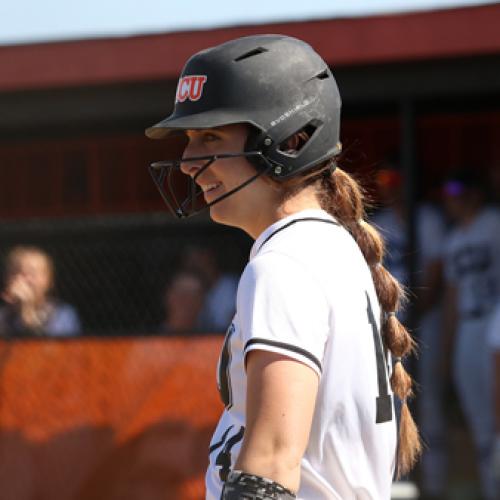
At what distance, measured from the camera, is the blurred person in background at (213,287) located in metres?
6.55

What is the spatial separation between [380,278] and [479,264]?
177 inches

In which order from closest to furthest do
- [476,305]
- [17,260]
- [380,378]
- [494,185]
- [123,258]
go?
[380,378] → [17,260] → [476,305] → [494,185] → [123,258]

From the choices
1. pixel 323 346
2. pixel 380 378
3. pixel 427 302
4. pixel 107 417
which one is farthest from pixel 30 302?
pixel 323 346

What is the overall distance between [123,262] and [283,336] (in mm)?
5936

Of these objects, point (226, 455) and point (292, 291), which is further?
point (226, 455)

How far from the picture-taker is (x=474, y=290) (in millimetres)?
6793

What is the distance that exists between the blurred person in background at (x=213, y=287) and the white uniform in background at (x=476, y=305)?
1.26m

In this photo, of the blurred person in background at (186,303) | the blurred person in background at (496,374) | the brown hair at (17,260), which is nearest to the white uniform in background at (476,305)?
the blurred person in background at (496,374)

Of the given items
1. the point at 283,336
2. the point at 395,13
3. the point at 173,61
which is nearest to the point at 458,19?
the point at 395,13

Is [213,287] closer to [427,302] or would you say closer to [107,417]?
[107,417]

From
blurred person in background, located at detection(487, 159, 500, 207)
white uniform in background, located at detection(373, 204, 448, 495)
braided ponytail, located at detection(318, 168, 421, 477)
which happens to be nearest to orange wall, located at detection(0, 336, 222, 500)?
white uniform in background, located at detection(373, 204, 448, 495)

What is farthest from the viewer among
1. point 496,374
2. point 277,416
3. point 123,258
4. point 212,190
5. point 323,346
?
point 123,258

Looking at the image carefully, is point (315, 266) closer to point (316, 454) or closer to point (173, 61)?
point (316, 454)

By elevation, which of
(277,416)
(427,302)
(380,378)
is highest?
(277,416)
